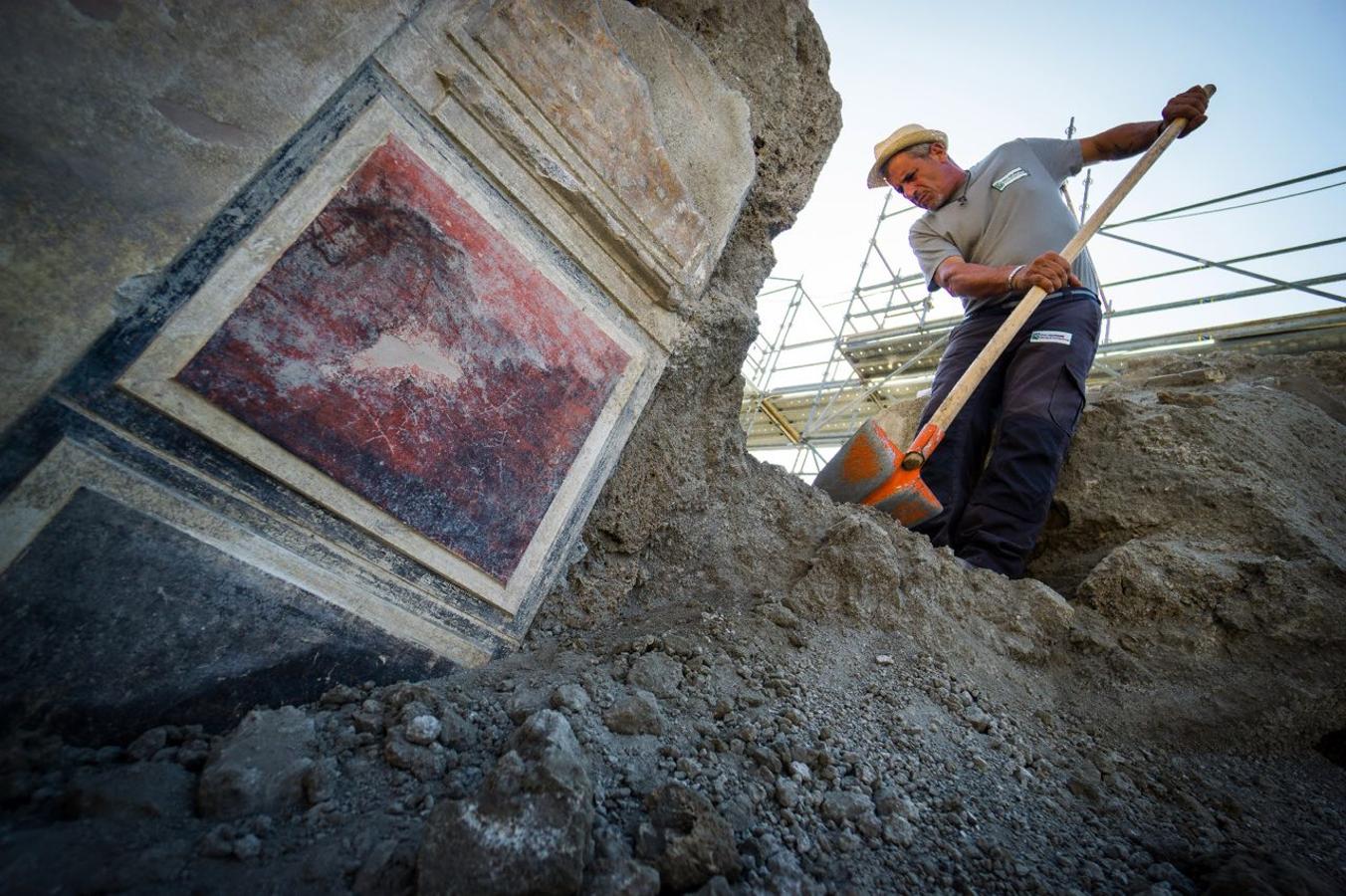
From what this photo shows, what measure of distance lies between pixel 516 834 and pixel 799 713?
726 millimetres

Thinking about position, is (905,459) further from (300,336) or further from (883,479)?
(300,336)

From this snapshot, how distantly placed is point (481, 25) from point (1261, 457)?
11.0ft

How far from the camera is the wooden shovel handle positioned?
2.55m

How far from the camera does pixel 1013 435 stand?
2477 mm

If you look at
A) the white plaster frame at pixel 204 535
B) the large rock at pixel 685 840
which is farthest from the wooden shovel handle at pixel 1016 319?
the white plaster frame at pixel 204 535

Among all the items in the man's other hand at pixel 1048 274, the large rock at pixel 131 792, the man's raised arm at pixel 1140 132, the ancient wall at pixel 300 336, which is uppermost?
the man's raised arm at pixel 1140 132

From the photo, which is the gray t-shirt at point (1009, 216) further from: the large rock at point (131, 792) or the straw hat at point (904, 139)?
the large rock at point (131, 792)

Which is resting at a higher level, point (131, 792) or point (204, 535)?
point (204, 535)

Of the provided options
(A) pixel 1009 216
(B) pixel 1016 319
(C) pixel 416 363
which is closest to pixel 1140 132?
(A) pixel 1009 216

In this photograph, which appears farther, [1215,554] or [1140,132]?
[1140,132]

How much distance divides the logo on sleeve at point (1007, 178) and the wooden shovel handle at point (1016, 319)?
0.45 metres

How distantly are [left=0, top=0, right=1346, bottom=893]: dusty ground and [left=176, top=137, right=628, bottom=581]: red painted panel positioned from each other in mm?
376

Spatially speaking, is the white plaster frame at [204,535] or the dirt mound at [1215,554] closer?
the white plaster frame at [204,535]

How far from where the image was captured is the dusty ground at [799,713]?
0.77m
